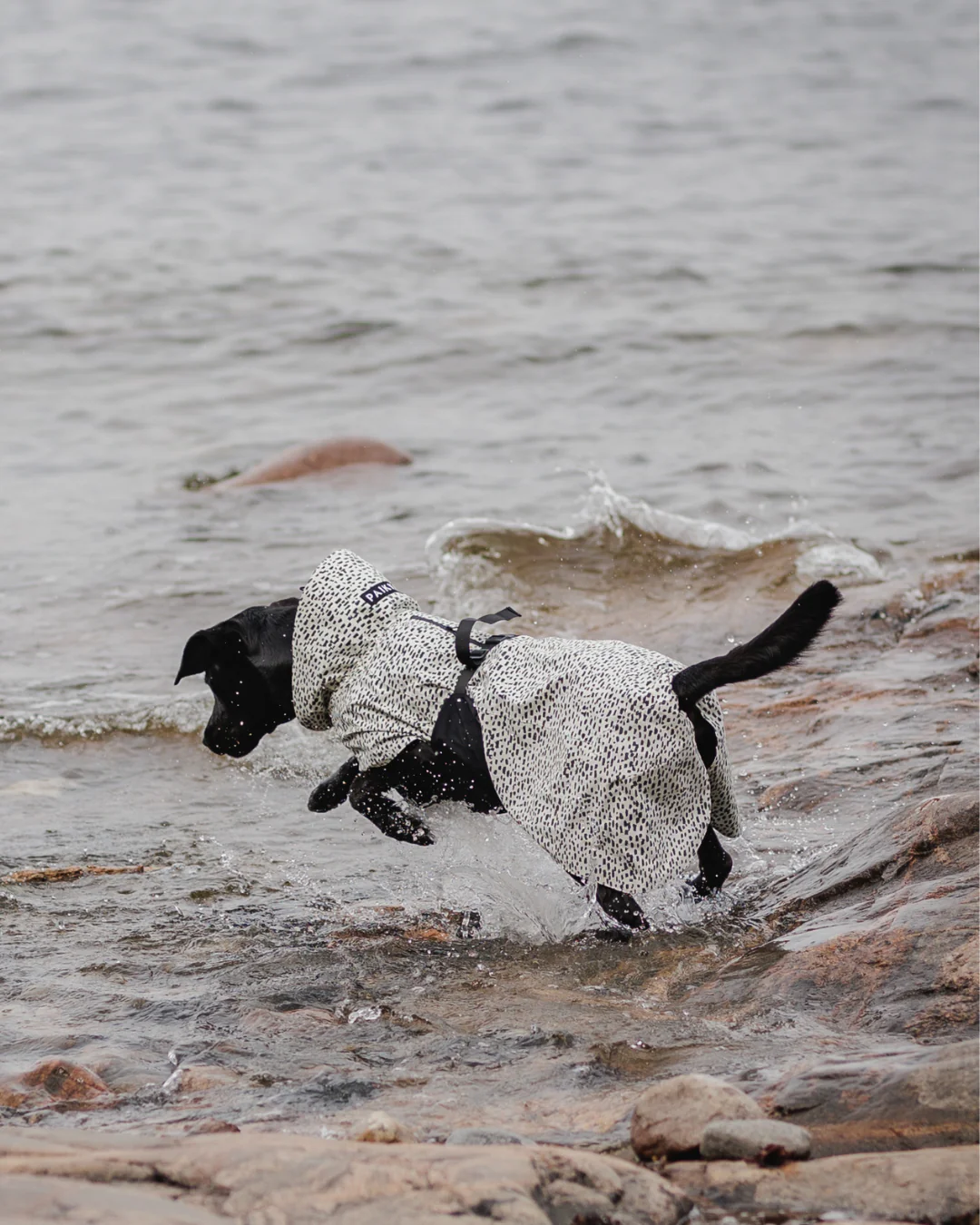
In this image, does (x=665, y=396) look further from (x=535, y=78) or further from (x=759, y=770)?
(x=535, y=78)

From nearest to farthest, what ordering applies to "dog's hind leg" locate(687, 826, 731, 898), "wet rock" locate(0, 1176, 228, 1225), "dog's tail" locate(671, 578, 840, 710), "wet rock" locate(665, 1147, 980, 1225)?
"wet rock" locate(0, 1176, 228, 1225) < "wet rock" locate(665, 1147, 980, 1225) < "dog's tail" locate(671, 578, 840, 710) < "dog's hind leg" locate(687, 826, 731, 898)

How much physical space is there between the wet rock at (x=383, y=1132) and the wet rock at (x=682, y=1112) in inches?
16.0

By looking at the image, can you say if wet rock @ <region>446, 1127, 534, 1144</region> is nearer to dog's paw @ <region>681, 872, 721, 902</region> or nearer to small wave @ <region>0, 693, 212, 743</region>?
dog's paw @ <region>681, 872, 721, 902</region>

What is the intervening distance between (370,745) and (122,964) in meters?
0.86

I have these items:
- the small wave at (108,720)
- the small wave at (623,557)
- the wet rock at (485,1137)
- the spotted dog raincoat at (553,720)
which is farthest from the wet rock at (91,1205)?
the small wave at (623,557)

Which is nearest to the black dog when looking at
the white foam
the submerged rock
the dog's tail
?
the dog's tail

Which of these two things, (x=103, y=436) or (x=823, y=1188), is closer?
(x=823, y=1188)

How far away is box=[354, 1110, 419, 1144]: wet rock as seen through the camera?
2.71 m

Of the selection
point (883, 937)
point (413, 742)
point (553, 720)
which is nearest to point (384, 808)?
point (413, 742)

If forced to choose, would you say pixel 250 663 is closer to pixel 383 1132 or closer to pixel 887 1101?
pixel 383 1132

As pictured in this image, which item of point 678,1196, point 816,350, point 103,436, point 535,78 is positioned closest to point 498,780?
point 678,1196

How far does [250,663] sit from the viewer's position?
4488mm

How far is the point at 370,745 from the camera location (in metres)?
Result: 4.20

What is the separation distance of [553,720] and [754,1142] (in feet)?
4.98
